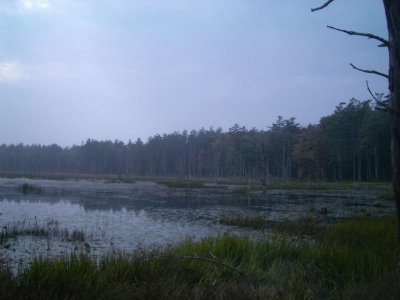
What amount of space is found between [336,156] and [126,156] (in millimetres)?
76134

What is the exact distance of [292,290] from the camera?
20.2 feet

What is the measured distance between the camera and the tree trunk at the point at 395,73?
564 cm

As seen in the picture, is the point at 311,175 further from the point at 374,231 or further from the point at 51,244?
the point at 51,244

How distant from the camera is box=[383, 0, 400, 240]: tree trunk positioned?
5.64 meters

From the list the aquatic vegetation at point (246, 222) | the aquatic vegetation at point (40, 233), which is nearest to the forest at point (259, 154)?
the aquatic vegetation at point (246, 222)

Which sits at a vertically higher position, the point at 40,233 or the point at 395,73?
the point at 395,73

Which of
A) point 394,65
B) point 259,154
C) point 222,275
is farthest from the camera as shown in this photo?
point 259,154

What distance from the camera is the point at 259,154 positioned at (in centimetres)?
7875

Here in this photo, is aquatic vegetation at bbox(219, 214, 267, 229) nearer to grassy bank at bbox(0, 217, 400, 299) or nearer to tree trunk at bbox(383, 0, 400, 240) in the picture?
grassy bank at bbox(0, 217, 400, 299)

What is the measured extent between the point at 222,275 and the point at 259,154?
72.6 m

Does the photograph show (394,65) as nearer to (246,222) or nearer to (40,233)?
(246,222)

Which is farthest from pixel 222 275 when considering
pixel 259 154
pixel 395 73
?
pixel 259 154

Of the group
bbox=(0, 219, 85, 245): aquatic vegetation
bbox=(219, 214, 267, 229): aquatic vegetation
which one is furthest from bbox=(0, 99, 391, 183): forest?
bbox=(0, 219, 85, 245): aquatic vegetation

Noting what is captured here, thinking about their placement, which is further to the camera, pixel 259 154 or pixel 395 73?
pixel 259 154
